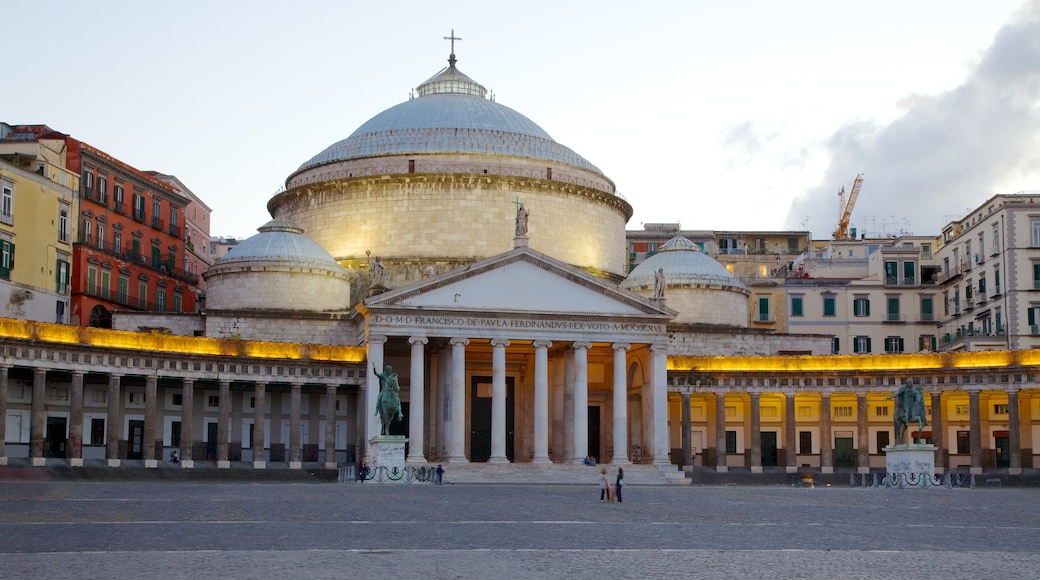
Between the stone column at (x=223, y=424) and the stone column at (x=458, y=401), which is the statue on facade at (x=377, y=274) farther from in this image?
the stone column at (x=223, y=424)

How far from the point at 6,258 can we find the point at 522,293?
26.7 meters

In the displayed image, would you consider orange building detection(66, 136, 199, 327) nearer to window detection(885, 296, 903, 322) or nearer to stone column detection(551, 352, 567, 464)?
stone column detection(551, 352, 567, 464)

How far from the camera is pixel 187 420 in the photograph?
235 ft

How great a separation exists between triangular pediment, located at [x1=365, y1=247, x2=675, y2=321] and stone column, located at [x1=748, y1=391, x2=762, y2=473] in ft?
32.5

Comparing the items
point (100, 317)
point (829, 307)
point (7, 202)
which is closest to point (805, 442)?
point (829, 307)

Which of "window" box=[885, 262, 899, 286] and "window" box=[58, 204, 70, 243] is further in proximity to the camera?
"window" box=[885, 262, 899, 286]

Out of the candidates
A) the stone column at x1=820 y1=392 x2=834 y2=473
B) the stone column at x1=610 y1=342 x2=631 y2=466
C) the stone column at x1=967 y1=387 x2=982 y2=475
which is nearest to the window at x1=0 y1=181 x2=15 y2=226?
the stone column at x1=610 y1=342 x2=631 y2=466

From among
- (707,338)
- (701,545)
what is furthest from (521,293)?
(701,545)

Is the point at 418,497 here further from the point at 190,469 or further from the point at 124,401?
the point at 124,401

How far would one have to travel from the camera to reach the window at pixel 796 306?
324 ft

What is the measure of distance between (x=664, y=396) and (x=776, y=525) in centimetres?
4015

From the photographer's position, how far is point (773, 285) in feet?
330

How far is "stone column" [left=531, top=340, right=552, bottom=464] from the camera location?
71625 mm

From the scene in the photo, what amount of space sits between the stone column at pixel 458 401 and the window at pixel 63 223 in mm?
23217
